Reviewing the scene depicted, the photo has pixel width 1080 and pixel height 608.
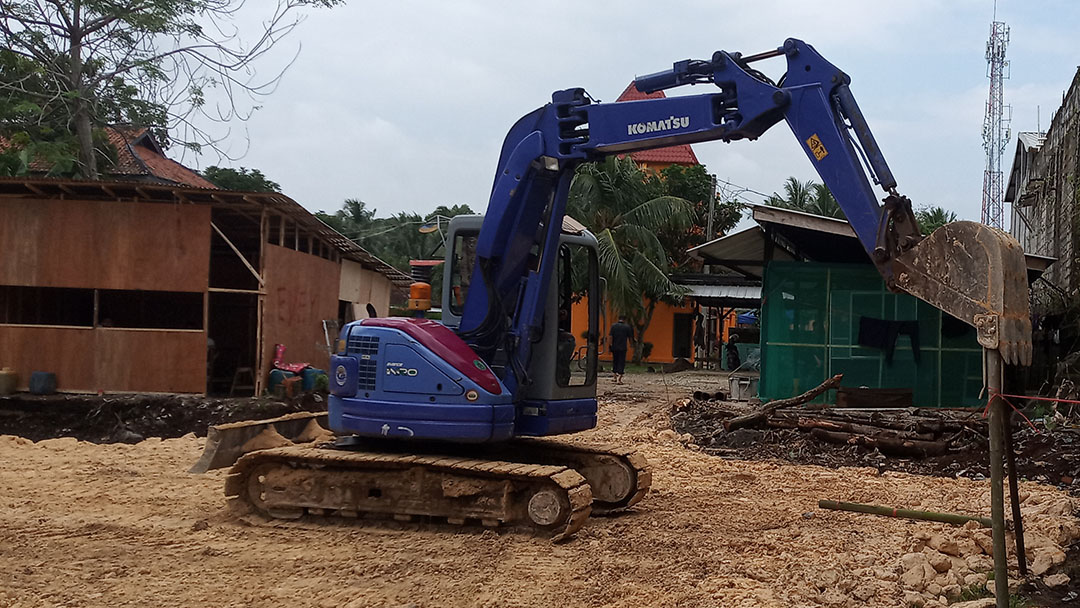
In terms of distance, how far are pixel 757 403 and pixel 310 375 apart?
792 cm

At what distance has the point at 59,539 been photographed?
725cm

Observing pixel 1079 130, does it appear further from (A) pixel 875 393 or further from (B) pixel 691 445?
(B) pixel 691 445

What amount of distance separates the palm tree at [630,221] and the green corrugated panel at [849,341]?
12220mm

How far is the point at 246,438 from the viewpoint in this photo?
10.2 m

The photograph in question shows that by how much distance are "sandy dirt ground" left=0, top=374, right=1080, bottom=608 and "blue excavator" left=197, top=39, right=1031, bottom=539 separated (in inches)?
11.9

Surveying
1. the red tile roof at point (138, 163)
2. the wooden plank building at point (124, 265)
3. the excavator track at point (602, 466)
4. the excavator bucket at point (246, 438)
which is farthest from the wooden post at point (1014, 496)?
the red tile roof at point (138, 163)

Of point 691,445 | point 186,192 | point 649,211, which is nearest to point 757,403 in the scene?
point 691,445

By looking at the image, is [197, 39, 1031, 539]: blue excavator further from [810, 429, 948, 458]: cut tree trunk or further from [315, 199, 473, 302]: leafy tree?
[315, 199, 473, 302]: leafy tree

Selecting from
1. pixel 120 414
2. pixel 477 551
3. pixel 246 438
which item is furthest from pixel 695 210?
pixel 477 551

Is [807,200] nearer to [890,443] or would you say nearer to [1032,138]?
[1032,138]

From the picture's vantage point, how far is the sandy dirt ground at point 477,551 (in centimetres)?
579

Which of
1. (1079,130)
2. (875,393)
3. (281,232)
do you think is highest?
(1079,130)

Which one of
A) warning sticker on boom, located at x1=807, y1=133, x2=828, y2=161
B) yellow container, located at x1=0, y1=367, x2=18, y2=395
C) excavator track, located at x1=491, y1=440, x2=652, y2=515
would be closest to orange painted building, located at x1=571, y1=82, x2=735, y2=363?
yellow container, located at x1=0, y1=367, x2=18, y2=395

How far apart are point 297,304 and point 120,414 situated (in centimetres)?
427
